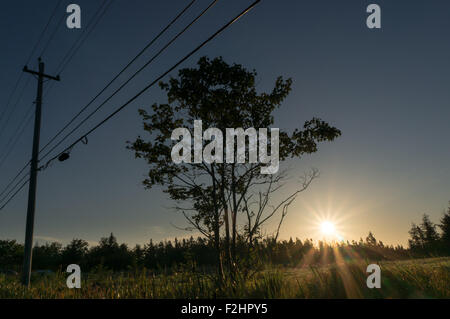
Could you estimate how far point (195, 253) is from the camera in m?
9.07

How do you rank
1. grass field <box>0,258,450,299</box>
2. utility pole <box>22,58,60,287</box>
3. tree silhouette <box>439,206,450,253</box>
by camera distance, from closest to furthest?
grass field <box>0,258,450,299</box>
utility pole <box>22,58,60,287</box>
tree silhouette <box>439,206,450,253</box>

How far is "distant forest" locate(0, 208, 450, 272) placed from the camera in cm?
705

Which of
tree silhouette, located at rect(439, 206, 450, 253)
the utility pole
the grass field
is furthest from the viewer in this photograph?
tree silhouette, located at rect(439, 206, 450, 253)

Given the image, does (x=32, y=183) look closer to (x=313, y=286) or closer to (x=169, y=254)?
(x=313, y=286)

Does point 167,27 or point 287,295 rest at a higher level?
point 167,27

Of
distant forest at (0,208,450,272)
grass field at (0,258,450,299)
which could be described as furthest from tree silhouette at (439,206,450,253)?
grass field at (0,258,450,299)

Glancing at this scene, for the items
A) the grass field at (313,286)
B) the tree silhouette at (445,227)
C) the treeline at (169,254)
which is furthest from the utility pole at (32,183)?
the tree silhouette at (445,227)

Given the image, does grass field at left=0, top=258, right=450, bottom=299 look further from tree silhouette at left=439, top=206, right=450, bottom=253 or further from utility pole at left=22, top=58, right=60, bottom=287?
tree silhouette at left=439, top=206, right=450, bottom=253

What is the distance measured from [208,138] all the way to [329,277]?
227 inches

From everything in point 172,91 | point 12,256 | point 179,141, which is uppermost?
point 172,91

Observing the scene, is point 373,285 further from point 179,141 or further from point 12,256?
point 12,256

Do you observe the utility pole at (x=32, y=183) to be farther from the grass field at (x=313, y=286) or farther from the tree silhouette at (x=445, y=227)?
the tree silhouette at (x=445, y=227)
